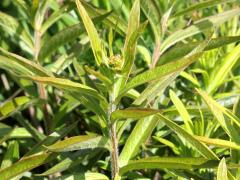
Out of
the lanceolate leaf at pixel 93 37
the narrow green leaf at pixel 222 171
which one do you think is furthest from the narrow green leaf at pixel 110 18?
the narrow green leaf at pixel 222 171

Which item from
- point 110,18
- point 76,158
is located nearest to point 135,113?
point 76,158

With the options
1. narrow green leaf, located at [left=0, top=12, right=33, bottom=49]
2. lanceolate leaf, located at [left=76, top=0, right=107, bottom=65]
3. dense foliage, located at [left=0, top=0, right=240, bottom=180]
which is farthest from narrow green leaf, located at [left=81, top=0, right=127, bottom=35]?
lanceolate leaf, located at [left=76, top=0, right=107, bottom=65]

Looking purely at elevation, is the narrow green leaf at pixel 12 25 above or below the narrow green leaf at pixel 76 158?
above

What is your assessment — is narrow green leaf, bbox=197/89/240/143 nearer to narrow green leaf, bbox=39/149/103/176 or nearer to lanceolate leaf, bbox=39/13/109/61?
narrow green leaf, bbox=39/149/103/176

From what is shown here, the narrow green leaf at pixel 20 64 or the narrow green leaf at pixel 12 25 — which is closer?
the narrow green leaf at pixel 20 64

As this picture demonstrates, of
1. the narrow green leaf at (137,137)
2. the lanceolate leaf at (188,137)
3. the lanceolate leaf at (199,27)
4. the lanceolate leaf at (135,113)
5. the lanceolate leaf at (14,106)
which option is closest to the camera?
the lanceolate leaf at (135,113)

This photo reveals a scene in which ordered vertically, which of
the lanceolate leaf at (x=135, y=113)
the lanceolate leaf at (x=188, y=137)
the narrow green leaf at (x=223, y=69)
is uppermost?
the narrow green leaf at (x=223, y=69)

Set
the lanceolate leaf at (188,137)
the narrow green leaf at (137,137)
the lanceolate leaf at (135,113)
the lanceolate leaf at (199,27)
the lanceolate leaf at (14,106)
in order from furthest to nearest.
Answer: the lanceolate leaf at (199,27)
the lanceolate leaf at (14,106)
the narrow green leaf at (137,137)
the lanceolate leaf at (188,137)
the lanceolate leaf at (135,113)

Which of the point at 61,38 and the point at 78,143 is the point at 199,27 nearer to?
the point at 61,38

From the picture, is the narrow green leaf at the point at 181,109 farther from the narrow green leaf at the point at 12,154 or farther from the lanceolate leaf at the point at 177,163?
the narrow green leaf at the point at 12,154
